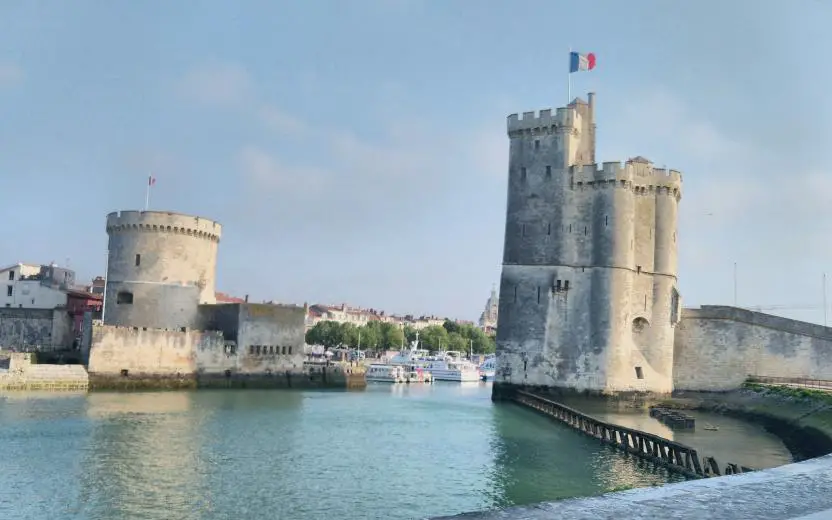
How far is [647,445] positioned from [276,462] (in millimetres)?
11400

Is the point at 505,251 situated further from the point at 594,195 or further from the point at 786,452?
the point at 786,452

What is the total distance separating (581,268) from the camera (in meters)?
38.6

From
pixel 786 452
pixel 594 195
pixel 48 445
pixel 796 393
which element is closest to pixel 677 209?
pixel 594 195

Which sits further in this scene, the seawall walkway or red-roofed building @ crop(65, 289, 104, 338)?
red-roofed building @ crop(65, 289, 104, 338)

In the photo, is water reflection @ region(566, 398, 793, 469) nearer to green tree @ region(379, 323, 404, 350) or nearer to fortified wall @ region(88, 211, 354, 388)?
fortified wall @ region(88, 211, 354, 388)

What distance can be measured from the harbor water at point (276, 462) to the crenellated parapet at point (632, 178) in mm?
13403

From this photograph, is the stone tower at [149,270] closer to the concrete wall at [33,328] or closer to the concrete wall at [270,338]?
the concrete wall at [270,338]

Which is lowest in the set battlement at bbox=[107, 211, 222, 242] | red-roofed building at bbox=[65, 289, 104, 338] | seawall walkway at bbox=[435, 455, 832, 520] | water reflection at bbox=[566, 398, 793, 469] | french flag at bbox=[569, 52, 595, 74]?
water reflection at bbox=[566, 398, 793, 469]

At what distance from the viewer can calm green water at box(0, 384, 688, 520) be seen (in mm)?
14992

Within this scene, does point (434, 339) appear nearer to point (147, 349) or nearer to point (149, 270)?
point (149, 270)

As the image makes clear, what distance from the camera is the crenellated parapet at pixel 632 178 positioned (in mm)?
38344

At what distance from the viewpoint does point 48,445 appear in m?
20.5

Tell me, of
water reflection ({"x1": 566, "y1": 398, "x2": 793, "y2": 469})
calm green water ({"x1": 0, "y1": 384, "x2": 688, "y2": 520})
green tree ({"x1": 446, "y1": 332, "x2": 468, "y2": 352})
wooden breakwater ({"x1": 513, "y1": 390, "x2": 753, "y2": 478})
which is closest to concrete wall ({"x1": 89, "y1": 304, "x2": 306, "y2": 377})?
calm green water ({"x1": 0, "y1": 384, "x2": 688, "y2": 520})

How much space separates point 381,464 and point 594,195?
23195mm
